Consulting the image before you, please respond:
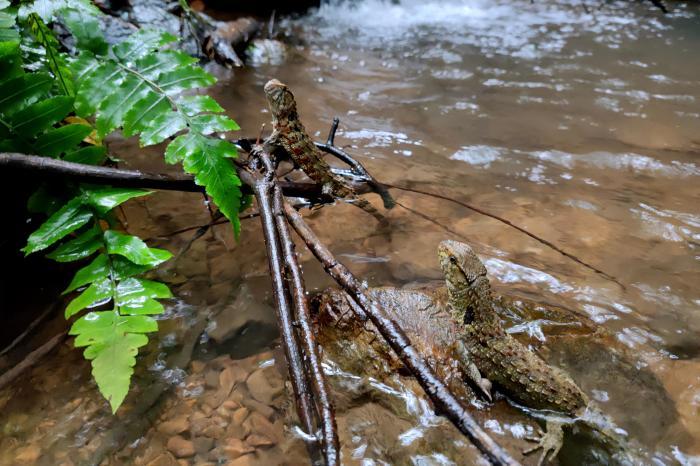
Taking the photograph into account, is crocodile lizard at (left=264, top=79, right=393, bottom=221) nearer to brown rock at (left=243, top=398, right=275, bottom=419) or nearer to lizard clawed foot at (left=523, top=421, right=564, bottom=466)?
brown rock at (left=243, top=398, right=275, bottom=419)

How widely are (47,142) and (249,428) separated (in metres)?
1.93

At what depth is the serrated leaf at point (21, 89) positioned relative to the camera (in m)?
2.54

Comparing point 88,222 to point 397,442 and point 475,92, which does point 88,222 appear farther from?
point 475,92

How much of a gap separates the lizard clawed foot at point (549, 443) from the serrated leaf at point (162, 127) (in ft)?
8.39

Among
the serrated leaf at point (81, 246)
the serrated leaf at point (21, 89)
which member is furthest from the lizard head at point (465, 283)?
the serrated leaf at point (21, 89)

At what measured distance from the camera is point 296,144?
13.5ft

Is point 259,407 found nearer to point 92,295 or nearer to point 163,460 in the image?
point 163,460

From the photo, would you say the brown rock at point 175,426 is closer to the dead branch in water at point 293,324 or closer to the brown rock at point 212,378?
the brown rock at point 212,378

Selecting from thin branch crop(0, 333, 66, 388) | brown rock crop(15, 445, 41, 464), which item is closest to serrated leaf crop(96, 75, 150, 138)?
thin branch crop(0, 333, 66, 388)

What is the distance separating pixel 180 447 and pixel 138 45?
2298 millimetres

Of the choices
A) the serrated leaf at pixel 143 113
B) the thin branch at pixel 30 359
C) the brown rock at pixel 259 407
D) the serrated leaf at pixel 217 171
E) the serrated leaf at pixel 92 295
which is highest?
the serrated leaf at pixel 143 113

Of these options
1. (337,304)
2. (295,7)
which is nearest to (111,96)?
(337,304)

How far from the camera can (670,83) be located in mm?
7641

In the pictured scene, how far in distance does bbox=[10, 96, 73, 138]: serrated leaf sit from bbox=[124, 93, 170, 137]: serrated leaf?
0.33m
